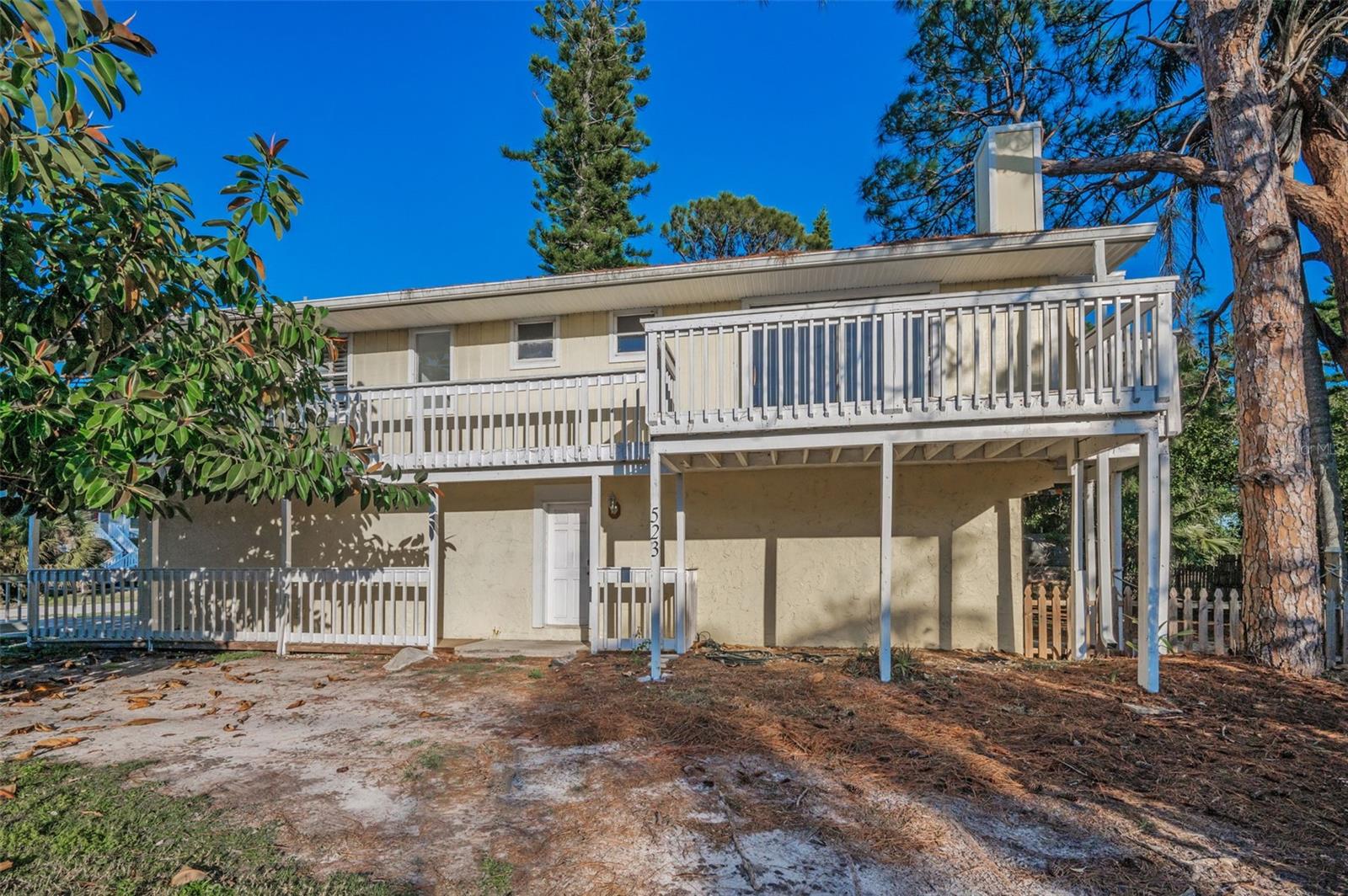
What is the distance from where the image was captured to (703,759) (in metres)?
4.76

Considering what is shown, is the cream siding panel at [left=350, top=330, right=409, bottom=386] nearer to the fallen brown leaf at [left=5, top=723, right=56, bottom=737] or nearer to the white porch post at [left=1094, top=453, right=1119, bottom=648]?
the fallen brown leaf at [left=5, top=723, right=56, bottom=737]

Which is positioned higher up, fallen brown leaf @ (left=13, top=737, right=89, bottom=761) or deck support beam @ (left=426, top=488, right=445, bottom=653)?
deck support beam @ (left=426, top=488, right=445, bottom=653)

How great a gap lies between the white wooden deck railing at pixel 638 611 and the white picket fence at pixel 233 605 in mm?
2288

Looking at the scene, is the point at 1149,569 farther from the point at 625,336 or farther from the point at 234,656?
the point at 234,656

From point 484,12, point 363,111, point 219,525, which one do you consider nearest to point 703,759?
point 219,525

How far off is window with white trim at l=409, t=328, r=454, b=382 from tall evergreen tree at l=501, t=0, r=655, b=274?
11.1 meters

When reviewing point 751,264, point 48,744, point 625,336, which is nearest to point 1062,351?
Answer: point 751,264

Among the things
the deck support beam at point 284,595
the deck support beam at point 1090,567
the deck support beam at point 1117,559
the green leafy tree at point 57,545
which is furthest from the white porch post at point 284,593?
the deck support beam at point 1117,559

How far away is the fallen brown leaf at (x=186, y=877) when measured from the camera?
3.06 m

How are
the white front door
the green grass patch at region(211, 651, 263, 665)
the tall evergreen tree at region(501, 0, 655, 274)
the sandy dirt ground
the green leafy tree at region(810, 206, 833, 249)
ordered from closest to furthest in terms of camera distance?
the sandy dirt ground
the green grass patch at region(211, 651, 263, 665)
the white front door
the tall evergreen tree at region(501, 0, 655, 274)
the green leafy tree at region(810, 206, 833, 249)

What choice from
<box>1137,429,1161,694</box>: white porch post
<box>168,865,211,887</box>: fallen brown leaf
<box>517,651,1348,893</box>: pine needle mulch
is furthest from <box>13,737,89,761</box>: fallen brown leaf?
<box>1137,429,1161,694</box>: white porch post

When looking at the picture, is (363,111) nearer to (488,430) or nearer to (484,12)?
(484,12)

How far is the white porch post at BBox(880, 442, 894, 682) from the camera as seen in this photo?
6.73 m

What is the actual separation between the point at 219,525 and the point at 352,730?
6727 millimetres
